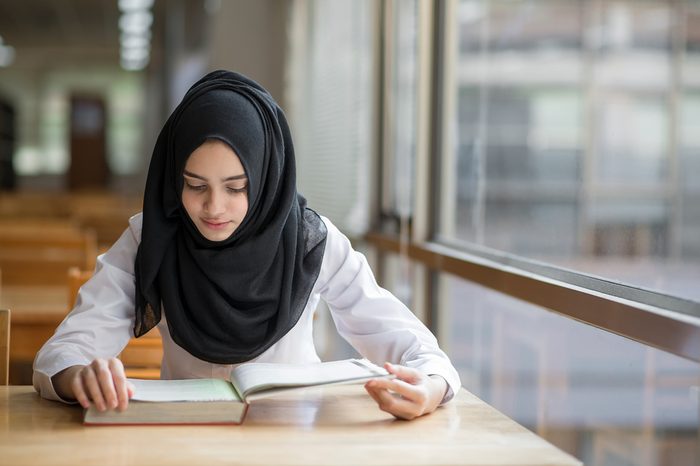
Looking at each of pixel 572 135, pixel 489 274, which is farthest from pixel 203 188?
pixel 572 135

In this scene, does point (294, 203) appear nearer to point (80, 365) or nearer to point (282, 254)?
point (282, 254)

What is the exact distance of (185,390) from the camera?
4.64 feet

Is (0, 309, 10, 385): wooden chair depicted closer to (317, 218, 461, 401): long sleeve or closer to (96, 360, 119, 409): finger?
(96, 360, 119, 409): finger

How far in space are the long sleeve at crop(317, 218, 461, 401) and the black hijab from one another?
108mm

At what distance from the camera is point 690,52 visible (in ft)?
6.81

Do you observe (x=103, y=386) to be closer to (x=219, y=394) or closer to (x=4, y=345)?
(x=219, y=394)

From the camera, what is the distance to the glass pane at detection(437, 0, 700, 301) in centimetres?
235

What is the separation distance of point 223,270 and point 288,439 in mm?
383

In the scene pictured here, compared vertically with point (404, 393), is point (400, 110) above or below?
above

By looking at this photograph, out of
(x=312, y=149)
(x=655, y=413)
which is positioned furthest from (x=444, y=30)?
(x=312, y=149)

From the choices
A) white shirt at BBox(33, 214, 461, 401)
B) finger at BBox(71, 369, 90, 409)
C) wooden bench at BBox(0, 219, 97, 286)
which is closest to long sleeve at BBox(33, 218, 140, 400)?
white shirt at BBox(33, 214, 461, 401)

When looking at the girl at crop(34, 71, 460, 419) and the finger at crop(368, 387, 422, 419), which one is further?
the girl at crop(34, 71, 460, 419)

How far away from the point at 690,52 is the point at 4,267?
2.51 meters

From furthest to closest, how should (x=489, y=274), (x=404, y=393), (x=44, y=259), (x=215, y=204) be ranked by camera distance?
(x=44, y=259) → (x=489, y=274) → (x=215, y=204) → (x=404, y=393)
